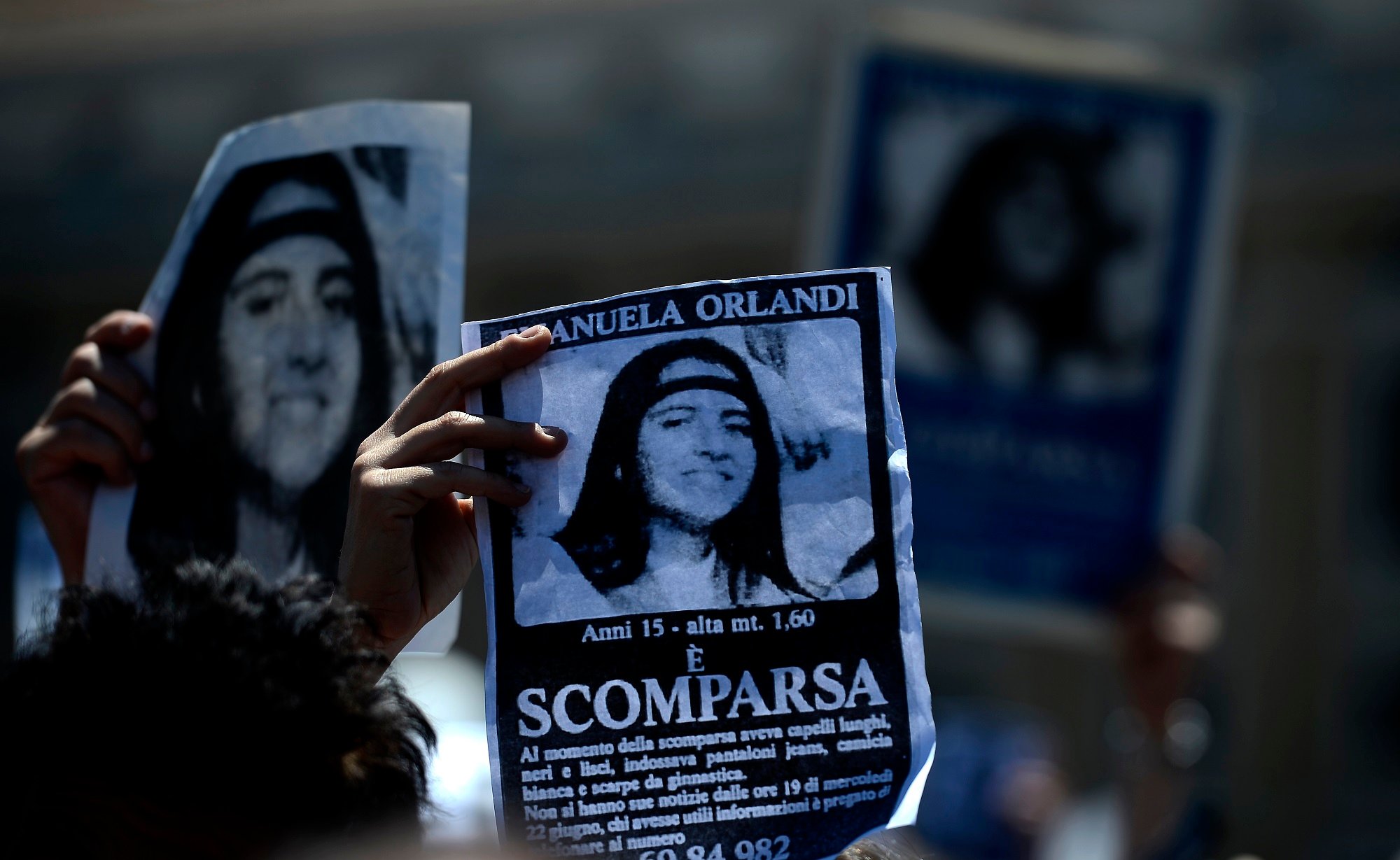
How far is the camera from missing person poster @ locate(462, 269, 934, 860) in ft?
4.00

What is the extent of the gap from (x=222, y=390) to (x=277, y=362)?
8 cm

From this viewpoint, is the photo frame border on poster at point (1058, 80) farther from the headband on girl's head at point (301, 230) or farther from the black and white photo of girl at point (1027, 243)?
the headband on girl's head at point (301, 230)

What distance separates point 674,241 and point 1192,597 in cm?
1117

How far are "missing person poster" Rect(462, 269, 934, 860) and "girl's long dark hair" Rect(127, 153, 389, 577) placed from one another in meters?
0.43

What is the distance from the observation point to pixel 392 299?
173 centimetres

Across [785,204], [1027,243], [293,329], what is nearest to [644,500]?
[293,329]

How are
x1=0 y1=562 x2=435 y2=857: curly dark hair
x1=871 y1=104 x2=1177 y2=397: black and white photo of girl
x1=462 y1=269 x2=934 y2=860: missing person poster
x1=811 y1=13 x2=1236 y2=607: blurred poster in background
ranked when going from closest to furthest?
1. x1=0 y1=562 x2=435 y2=857: curly dark hair
2. x1=462 y1=269 x2=934 y2=860: missing person poster
3. x1=811 y1=13 x2=1236 y2=607: blurred poster in background
4. x1=871 y1=104 x2=1177 y2=397: black and white photo of girl

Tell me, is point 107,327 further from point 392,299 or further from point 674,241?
point 674,241

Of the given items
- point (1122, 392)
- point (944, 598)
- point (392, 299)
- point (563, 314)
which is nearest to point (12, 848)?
point (563, 314)

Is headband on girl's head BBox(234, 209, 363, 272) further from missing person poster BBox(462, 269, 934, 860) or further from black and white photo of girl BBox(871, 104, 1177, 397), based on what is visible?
black and white photo of girl BBox(871, 104, 1177, 397)

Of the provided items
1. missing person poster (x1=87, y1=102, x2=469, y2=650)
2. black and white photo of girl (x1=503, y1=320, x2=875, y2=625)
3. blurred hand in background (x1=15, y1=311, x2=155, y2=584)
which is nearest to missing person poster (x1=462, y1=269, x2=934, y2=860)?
black and white photo of girl (x1=503, y1=320, x2=875, y2=625)

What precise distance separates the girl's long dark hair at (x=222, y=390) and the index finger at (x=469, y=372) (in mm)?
365

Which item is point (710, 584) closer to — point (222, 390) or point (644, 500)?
point (644, 500)

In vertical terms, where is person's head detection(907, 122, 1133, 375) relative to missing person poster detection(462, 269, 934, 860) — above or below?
above
